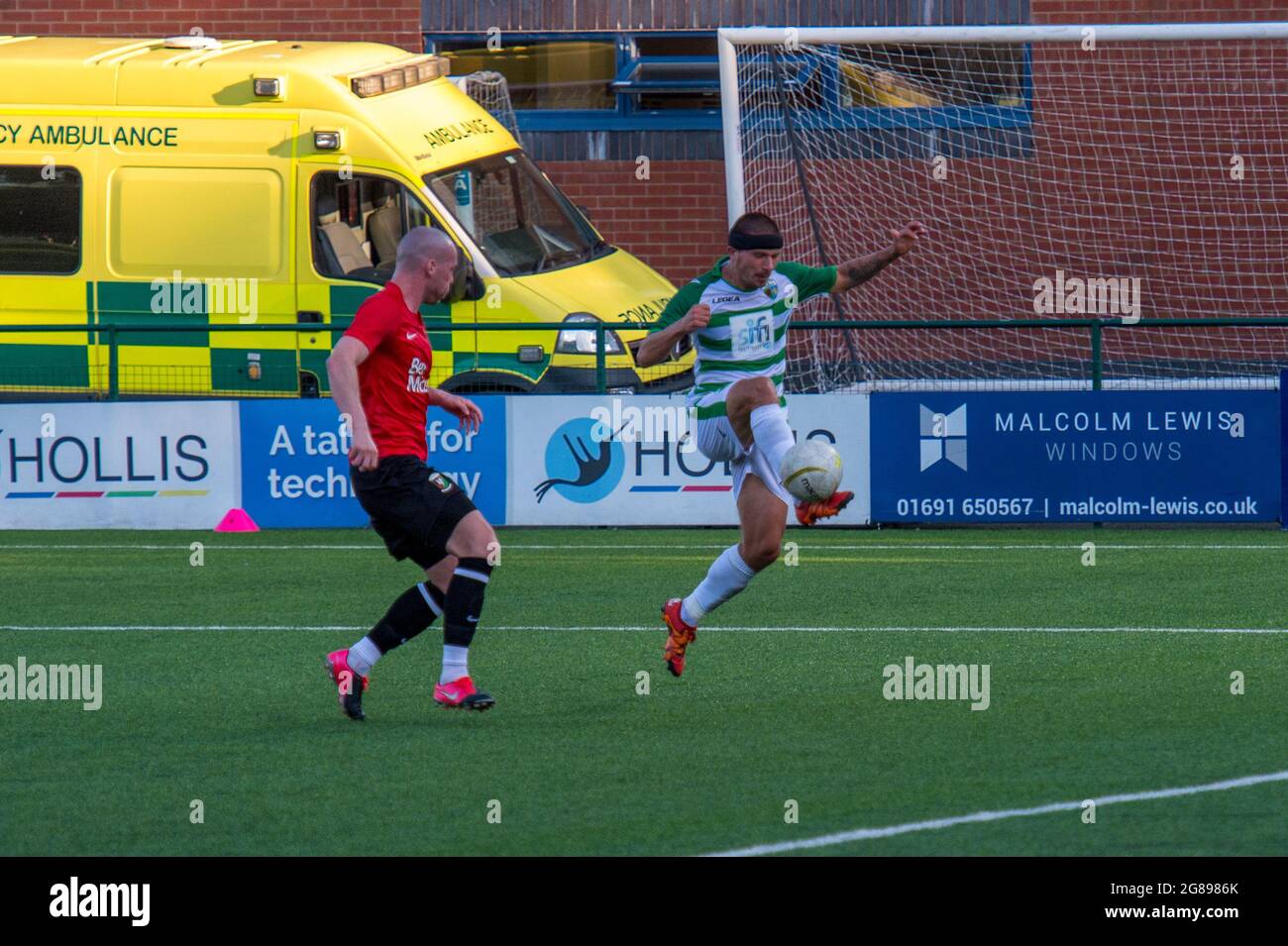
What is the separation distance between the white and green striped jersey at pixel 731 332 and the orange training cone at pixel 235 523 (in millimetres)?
6771

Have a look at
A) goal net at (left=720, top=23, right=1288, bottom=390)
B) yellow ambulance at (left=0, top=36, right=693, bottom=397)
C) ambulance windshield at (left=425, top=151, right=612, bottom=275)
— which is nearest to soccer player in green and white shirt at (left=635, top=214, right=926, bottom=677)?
yellow ambulance at (left=0, top=36, right=693, bottom=397)

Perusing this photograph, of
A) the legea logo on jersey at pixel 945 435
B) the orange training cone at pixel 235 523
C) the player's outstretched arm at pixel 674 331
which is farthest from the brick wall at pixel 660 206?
the player's outstretched arm at pixel 674 331

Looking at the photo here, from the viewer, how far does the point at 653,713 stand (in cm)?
852

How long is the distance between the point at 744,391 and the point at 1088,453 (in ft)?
20.2

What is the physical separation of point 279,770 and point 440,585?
3.89 feet

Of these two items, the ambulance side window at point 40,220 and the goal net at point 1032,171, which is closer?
the ambulance side window at point 40,220

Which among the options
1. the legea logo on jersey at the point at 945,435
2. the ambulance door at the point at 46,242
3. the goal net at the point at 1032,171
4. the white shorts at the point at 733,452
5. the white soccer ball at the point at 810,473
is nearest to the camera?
the white soccer ball at the point at 810,473

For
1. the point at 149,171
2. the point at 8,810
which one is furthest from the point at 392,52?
the point at 8,810

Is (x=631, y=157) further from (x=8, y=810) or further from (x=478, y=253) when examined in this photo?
(x=8, y=810)

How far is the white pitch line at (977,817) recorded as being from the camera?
6.21 meters

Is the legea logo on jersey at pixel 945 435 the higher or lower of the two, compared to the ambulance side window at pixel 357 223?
lower

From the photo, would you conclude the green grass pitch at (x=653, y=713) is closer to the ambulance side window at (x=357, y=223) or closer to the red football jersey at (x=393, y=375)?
the red football jersey at (x=393, y=375)

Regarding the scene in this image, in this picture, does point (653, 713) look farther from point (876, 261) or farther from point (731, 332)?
point (876, 261)

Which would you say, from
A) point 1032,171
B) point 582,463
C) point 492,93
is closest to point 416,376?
point 582,463
